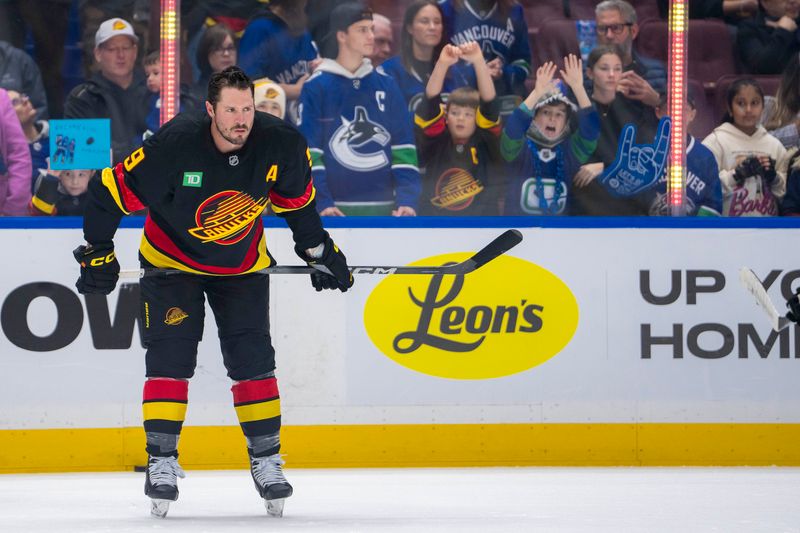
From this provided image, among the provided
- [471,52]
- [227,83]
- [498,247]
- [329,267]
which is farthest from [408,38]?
[227,83]

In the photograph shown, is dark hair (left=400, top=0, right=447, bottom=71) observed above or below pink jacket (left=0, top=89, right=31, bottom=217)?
above

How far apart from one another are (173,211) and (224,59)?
1.61 metres

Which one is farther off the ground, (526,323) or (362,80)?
(362,80)

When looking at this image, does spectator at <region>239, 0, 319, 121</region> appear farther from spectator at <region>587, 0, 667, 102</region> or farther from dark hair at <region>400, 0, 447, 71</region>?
spectator at <region>587, 0, 667, 102</region>

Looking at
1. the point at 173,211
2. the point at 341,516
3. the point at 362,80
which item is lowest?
the point at 341,516

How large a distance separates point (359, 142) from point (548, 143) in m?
0.70

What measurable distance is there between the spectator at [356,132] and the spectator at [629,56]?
0.75 meters

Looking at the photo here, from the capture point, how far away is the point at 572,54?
5.02 m

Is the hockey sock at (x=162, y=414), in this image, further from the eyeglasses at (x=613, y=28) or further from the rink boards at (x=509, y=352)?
the eyeglasses at (x=613, y=28)

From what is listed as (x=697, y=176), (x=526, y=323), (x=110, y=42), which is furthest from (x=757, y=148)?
(x=110, y=42)

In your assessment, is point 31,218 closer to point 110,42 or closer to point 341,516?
point 110,42

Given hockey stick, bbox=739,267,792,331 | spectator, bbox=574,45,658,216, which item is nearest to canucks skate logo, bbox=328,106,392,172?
spectator, bbox=574,45,658,216

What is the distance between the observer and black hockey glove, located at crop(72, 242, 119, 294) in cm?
342

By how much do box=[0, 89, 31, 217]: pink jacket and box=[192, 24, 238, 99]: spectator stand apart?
2.12ft
